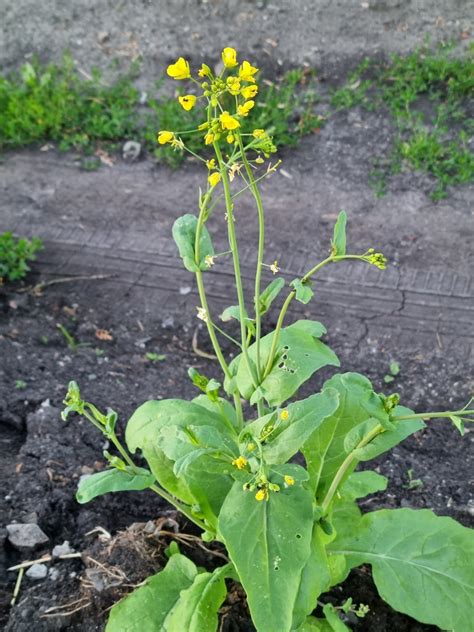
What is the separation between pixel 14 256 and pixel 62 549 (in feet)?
7.06

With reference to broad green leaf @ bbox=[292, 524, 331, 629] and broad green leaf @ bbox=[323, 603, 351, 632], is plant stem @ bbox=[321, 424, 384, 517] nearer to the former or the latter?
broad green leaf @ bbox=[292, 524, 331, 629]

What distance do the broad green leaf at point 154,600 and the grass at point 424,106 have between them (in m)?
3.21

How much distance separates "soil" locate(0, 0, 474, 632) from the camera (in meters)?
2.94

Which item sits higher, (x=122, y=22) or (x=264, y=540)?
(x=122, y=22)

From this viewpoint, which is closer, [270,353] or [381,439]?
[381,439]

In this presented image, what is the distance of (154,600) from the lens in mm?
2492

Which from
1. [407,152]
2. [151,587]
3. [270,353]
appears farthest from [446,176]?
[151,587]

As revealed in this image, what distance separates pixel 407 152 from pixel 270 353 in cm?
325

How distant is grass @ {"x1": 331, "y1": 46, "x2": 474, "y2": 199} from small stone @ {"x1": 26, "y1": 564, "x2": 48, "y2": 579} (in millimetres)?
3359

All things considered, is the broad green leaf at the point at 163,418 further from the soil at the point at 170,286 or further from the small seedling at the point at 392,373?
the small seedling at the point at 392,373

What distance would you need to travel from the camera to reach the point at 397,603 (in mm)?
2412

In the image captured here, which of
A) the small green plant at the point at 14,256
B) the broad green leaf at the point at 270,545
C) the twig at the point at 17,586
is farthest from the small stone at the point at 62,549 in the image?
the small green plant at the point at 14,256

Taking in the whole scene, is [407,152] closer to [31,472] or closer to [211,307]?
[211,307]

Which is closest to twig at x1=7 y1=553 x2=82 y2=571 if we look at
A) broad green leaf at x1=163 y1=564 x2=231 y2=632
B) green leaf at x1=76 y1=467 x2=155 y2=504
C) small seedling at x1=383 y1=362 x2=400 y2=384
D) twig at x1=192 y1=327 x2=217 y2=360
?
broad green leaf at x1=163 y1=564 x2=231 y2=632
